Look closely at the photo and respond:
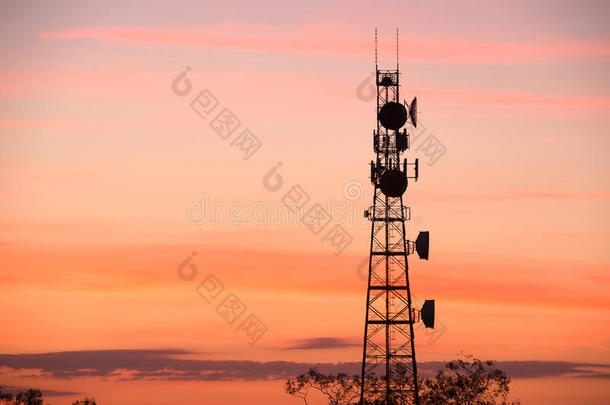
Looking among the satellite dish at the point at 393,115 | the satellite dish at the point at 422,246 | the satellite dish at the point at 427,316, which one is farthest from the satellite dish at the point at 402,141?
the satellite dish at the point at 427,316

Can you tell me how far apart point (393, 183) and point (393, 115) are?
5117 millimetres

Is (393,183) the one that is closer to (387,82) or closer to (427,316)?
(387,82)

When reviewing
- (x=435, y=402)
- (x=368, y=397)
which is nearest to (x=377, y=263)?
(x=368, y=397)

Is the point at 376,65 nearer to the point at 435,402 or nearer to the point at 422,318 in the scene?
the point at 422,318

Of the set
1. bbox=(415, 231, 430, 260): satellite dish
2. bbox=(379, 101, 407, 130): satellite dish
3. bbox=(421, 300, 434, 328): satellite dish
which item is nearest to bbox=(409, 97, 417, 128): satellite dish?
bbox=(379, 101, 407, 130): satellite dish

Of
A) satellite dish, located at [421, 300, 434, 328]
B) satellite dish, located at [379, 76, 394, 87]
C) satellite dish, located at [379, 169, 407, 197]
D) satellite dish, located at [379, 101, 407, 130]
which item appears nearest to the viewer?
satellite dish, located at [421, 300, 434, 328]

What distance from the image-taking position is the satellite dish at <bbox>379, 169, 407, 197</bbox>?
73125mm

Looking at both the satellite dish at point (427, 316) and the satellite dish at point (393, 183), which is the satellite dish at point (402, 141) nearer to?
the satellite dish at point (393, 183)

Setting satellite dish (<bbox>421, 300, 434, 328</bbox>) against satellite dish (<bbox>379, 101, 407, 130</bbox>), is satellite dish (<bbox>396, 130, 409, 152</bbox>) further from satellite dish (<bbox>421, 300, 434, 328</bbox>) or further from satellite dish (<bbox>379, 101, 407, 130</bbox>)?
satellite dish (<bbox>421, 300, 434, 328</bbox>)

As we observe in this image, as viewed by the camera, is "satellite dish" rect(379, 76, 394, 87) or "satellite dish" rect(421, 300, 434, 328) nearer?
"satellite dish" rect(421, 300, 434, 328)

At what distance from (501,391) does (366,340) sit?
85.8 ft

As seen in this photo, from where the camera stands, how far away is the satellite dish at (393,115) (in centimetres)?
7381

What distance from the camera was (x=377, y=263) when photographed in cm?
Result: 7294

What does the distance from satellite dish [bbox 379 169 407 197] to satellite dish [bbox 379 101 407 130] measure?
3.62 m
